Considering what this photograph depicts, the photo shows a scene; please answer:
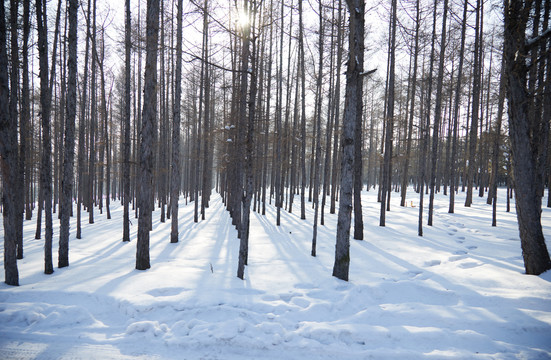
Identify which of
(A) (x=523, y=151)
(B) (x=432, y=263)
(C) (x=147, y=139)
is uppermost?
(C) (x=147, y=139)

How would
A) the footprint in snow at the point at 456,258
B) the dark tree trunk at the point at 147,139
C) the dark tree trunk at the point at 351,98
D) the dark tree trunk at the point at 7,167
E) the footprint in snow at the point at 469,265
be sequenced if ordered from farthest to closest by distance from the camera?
1. the footprint in snow at the point at 456,258
2. the footprint in snow at the point at 469,265
3. the dark tree trunk at the point at 147,139
4. the dark tree trunk at the point at 351,98
5. the dark tree trunk at the point at 7,167

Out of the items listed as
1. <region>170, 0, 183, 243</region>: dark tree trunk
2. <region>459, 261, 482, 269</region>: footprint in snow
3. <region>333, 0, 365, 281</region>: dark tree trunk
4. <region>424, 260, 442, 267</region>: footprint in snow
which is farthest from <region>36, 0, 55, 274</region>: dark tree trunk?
<region>459, 261, 482, 269</region>: footprint in snow

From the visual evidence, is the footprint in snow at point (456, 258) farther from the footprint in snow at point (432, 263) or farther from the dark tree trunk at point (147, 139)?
the dark tree trunk at point (147, 139)

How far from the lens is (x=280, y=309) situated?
4.37 meters

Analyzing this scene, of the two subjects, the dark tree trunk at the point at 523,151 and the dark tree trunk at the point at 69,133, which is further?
the dark tree trunk at the point at 69,133

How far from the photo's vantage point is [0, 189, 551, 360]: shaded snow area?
3.36m

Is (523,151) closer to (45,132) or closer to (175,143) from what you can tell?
(175,143)

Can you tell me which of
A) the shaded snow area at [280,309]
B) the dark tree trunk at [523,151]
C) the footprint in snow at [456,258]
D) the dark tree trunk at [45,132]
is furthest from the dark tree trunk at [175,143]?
the dark tree trunk at [523,151]

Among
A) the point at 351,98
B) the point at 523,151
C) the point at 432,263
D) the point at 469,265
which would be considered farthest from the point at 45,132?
the point at 469,265

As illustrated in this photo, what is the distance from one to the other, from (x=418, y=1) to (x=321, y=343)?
44.2ft

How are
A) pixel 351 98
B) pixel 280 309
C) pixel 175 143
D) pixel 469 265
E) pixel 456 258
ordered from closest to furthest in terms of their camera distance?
pixel 280 309 → pixel 351 98 → pixel 469 265 → pixel 456 258 → pixel 175 143

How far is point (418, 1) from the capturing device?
34.4 feet

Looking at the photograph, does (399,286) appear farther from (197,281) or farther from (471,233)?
(471,233)

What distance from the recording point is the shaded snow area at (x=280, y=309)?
336cm
